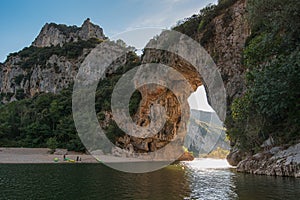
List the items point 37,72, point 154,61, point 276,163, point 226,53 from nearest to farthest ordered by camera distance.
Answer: point 276,163
point 226,53
point 154,61
point 37,72

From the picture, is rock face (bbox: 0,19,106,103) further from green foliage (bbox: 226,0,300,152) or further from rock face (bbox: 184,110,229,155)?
green foliage (bbox: 226,0,300,152)

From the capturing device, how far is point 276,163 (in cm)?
1450

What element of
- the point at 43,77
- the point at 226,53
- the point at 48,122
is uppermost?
the point at 43,77

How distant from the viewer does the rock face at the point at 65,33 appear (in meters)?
88.5

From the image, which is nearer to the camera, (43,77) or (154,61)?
(154,61)

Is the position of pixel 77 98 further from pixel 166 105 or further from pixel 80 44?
pixel 80 44

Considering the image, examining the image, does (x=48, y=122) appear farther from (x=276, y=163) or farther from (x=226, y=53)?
(x=276, y=163)

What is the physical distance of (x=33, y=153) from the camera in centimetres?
3628

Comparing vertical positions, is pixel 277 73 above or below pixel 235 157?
above

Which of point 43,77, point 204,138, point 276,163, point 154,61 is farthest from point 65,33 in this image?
point 276,163

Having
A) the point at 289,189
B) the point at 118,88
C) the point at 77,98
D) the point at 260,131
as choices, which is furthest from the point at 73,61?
the point at 289,189

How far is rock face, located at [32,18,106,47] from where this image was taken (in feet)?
290

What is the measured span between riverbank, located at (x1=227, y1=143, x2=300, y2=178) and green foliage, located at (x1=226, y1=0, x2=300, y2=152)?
3.15 feet

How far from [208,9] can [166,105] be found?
1834 cm
